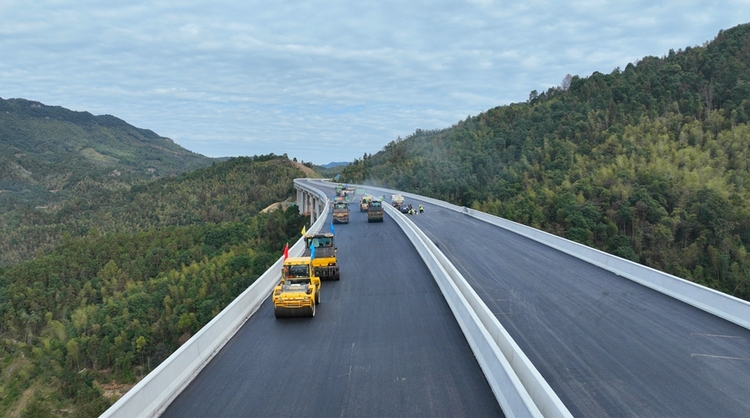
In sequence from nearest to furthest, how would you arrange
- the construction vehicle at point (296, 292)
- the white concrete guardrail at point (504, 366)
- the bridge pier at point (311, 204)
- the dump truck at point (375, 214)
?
the white concrete guardrail at point (504, 366) → the construction vehicle at point (296, 292) → the dump truck at point (375, 214) → the bridge pier at point (311, 204)

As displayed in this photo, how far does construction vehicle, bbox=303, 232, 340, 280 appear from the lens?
20875 mm

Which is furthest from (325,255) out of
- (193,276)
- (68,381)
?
(193,276)

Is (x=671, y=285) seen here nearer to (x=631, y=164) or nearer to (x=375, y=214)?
(x=375, y=214)

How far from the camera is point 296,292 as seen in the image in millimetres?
15656

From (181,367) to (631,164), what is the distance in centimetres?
7673

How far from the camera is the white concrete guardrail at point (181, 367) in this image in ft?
28.5

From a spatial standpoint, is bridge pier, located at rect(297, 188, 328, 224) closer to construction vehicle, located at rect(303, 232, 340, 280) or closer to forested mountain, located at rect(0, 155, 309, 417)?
forested mountain, located at rect(0, 155, 309, 417)

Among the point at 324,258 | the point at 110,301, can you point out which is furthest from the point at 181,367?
the point at 110,301

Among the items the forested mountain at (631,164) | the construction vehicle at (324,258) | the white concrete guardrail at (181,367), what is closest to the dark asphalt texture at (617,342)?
the construction vehicle at (324,258)

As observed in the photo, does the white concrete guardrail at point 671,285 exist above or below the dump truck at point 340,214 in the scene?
below

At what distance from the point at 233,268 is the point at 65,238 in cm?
7192

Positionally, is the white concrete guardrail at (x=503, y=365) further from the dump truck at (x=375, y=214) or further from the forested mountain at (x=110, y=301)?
the forested mountain at (x=110, y=301)

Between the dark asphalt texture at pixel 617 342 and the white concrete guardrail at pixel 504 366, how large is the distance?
3.21 ft

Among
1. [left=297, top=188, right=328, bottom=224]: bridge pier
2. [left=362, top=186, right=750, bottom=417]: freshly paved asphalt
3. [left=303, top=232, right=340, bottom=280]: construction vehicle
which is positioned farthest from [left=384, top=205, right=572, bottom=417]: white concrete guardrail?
[left=297, top=188, right=328, bottom=224]: bridge pier
